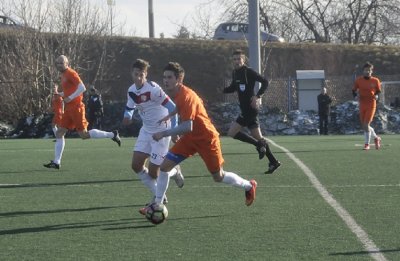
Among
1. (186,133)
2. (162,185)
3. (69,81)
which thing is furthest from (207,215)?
(69,81)

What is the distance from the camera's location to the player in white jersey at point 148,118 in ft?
30.4

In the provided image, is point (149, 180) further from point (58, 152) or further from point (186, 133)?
point (58, 152)

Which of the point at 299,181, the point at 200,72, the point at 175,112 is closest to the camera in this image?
the point at 175,112

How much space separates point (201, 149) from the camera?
8.40 m

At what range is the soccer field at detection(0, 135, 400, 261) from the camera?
689 cm

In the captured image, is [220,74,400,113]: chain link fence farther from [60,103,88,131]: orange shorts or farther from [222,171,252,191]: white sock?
[222,171,252,191]: white sock

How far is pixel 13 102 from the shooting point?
36594 mm

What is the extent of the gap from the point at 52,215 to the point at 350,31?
5810cm

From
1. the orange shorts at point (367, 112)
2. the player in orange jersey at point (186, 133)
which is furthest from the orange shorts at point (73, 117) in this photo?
the orange shorts at point (367, 112)

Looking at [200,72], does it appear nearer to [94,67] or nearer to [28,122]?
[94,67]

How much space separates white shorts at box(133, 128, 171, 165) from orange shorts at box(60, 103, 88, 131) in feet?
14.7

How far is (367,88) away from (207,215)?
9554mm

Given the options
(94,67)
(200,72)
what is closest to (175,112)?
(94,67)

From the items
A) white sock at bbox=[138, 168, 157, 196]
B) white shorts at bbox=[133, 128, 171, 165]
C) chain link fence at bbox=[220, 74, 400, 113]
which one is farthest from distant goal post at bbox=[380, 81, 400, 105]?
white sock at bbox=[138, 168, 157, 196]
